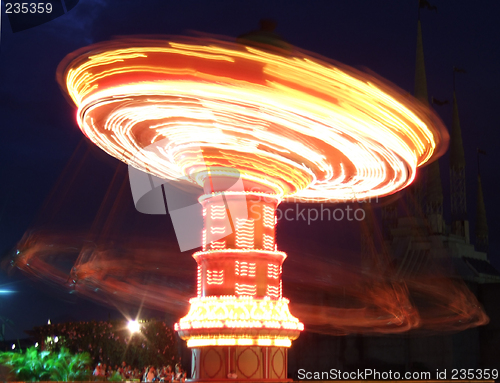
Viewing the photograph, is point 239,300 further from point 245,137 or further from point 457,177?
point 457,177

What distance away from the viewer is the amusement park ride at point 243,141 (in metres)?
18.0

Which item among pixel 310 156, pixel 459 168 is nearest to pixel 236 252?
pixel 310 156

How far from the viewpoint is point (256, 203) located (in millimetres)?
24125

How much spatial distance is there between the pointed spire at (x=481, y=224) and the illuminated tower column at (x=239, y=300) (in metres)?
50.3

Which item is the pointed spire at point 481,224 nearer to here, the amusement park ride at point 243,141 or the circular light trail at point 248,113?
the amusement park ride at point 243,141

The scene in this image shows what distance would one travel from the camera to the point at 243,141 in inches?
830

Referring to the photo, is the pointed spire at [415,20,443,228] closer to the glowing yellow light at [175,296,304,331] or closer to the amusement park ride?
the amusement park ride

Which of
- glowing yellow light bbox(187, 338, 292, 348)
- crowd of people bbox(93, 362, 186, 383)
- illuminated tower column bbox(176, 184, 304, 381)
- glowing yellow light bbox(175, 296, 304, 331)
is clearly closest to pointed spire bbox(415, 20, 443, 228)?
crowd of people bbox(93, 362, 186, 383)

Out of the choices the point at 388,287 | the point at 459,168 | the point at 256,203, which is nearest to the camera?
the point at 256,203

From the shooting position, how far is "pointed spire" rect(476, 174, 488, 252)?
69312mm

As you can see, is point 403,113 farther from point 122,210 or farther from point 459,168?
point 459,168

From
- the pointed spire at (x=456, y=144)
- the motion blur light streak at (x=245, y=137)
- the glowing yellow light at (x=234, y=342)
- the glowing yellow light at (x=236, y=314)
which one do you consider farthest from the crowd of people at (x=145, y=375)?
the pointed spire at (x=456, y=144)

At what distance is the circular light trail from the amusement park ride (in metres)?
0.04

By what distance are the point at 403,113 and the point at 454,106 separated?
50394 mm
